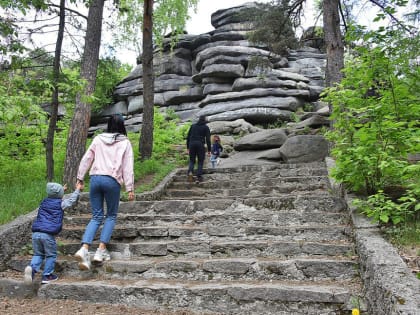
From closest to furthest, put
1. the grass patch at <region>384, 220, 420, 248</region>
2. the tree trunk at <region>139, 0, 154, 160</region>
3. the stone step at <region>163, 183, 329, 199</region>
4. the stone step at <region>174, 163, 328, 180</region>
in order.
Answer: the grass patch at <region>384, 220, 420, 248</region>, the stone step at <region>163, 183, 329, 199</region>, the stone step at <region>174, 163, 328, 180</region>, the tree trunk at <region>139, 0, 154, 160</region>

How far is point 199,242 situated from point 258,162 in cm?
652

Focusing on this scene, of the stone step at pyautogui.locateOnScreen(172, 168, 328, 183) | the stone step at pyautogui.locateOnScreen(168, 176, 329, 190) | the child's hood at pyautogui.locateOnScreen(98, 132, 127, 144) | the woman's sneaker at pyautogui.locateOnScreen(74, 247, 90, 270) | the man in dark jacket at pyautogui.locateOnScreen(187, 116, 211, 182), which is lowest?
the woman's sneaker at pyautogui.locateOnScreen(74, 247, 90, 270)

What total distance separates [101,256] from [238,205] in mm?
2243

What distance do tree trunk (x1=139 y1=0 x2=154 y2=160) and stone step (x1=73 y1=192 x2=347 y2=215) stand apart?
17.6ft

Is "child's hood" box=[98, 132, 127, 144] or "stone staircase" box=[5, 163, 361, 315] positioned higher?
"child's hood" box=[98, 132, 127, 144]

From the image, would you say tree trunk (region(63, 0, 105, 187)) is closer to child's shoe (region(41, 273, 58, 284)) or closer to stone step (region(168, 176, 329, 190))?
stone step (region(168, 176, 329, 190))

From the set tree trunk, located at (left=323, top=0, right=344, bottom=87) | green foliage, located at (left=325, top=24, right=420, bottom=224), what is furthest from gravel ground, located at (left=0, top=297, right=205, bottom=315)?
tree trunk, located at (left=323, top=0, right=344, bottom=87)

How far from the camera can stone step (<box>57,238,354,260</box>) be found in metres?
4.12

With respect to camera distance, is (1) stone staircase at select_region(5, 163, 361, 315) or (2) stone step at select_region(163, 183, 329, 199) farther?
(2) stone step at select_region(163, 183, 329, 199)

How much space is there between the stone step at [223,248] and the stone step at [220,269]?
5.5 inches

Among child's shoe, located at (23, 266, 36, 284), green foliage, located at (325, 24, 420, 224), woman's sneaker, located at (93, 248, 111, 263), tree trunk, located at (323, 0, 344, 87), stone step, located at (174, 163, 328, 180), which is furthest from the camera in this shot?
tree trunk, located at (323, 0, 344, 87)

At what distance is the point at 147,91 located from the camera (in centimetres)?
1155

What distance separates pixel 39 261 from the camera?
4.23 meters

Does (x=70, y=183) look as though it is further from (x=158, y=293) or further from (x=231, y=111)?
(x=231, y=111)
